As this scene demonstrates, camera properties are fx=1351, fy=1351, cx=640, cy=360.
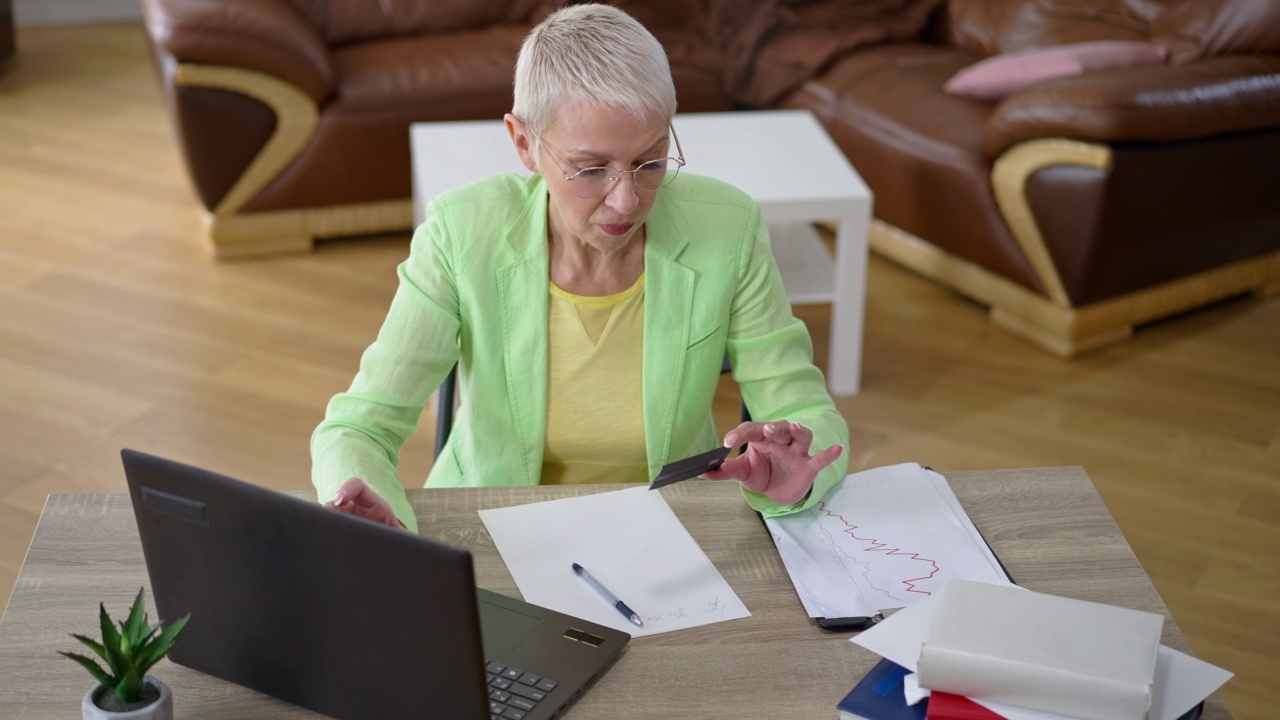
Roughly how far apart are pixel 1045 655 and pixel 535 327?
744 millimetres

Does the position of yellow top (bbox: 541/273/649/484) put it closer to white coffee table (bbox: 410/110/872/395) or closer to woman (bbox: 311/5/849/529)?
woman (bbox: 311/5/849/529)

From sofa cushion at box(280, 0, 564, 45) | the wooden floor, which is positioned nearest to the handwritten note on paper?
the wooden floor

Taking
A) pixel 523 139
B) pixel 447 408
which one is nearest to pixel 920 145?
pixel 447 408

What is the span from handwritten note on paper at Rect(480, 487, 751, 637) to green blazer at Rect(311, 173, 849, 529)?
0.21 metres

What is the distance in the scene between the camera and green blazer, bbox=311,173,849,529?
1.60m

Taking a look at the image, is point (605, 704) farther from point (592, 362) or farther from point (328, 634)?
point (592, 362)

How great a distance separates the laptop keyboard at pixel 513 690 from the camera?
46.1 inches

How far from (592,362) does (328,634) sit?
0.64 meters

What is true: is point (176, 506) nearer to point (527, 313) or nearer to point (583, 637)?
point (583, 637)

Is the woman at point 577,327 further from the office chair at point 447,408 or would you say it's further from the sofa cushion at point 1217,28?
the sofa cushion at point 1217,28

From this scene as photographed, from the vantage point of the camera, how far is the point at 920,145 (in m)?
3.49

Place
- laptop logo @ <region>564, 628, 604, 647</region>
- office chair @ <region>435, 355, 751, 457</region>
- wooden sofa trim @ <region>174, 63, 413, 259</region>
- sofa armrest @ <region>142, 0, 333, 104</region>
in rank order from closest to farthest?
laptop logo @ <region>564, 628, 604, 647</region> < office chair @ <region>435, 355, 751, 457</region> < sofa armrest @ <region>142, 0, 333, 104</region> < wooden sofa trim @ <region>174, 63, 413, 259</region>

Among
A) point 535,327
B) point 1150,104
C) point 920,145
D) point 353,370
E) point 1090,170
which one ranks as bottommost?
point 353,370

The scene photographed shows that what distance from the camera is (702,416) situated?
172 centimetres
